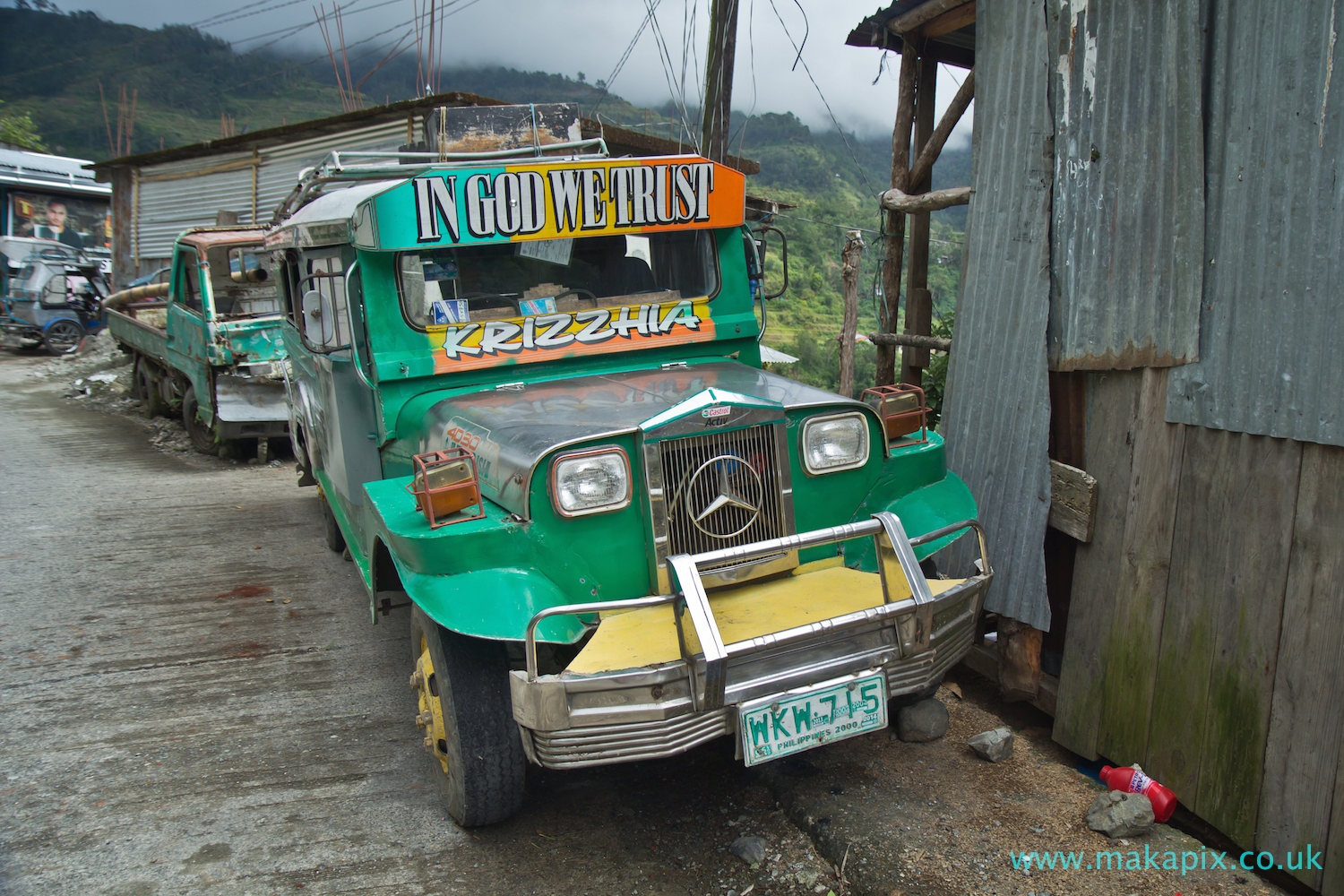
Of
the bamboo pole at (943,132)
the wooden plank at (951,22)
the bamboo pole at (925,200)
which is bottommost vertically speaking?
the bamboo pole at (925,200)

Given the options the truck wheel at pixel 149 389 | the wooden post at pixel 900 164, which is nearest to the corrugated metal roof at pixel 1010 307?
the wooden post at pixel 900 164

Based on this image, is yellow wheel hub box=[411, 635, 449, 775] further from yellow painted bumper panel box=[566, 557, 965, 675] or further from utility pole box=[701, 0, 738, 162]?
utility pole box=[701, 0, 738, 162]

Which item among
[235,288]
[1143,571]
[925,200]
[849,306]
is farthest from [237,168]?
[1143,571]

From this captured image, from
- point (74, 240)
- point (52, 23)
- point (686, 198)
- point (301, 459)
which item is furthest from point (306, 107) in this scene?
point (686, 198)

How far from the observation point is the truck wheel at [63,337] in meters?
17.6

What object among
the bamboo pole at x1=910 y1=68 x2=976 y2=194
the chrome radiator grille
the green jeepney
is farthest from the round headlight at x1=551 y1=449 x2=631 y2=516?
the bamboo pole at x1=910 y1=68 x2=976 y2=194

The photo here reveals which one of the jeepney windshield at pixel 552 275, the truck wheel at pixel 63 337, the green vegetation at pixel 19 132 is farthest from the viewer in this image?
the green vegetation at pixel 19 132

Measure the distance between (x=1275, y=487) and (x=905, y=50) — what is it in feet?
11.8

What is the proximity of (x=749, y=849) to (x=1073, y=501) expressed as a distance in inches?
71.6

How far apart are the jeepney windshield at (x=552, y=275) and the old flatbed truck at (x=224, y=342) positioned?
16.8ft

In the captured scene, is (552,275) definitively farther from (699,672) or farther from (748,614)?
(699,672)

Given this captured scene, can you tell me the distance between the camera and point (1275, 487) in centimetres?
282

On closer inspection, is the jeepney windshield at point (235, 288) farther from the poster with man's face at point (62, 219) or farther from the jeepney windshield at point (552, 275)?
the poster with man's face at point (62, 219)

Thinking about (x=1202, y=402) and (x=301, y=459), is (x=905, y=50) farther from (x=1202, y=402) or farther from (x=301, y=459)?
(x=301, y=459)
